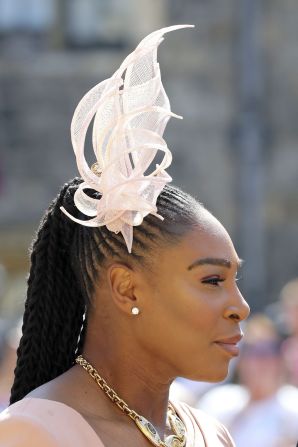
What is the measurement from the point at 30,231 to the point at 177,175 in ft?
4.96

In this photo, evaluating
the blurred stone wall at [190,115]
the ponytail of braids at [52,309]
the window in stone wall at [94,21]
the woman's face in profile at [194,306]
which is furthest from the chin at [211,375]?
the window in stone wall at [94,21]

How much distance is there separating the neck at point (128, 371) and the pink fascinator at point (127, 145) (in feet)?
0.75

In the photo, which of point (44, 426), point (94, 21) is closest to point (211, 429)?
point (44, 426)

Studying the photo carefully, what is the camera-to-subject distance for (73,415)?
278 centimetres

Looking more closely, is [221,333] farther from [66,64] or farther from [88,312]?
[66,64]

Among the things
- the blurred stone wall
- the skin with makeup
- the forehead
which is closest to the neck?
the skin with makeup

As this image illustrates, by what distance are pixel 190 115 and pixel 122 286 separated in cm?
1038

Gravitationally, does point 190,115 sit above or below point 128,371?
below

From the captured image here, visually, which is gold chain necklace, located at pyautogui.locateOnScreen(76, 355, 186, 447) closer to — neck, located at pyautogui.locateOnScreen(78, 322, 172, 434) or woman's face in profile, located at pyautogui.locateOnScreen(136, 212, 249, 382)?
neck, located at pyautogui.locateOnScreen(78, 322, 172, 434)

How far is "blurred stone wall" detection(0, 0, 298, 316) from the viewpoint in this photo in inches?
512

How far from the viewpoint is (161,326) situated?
2.83 meters

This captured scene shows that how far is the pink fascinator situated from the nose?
0.24 m

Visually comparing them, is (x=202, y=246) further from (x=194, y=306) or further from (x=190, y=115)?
(x=190, y=115)

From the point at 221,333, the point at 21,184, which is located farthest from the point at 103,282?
the point at 21,184
